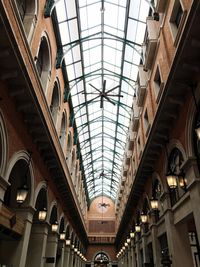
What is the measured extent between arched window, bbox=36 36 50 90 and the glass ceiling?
73.0 inches

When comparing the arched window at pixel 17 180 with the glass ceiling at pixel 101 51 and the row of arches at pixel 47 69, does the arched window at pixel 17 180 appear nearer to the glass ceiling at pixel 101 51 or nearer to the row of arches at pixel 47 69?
the row of arches at pixel 47 69

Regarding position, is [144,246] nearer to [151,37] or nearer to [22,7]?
[151,37]

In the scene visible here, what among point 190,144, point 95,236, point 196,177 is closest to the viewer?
point 196,177

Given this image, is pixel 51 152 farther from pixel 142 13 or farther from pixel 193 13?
pixel 142 13

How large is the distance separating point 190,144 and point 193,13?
4109mm

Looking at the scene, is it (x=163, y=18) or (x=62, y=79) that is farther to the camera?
(x=62, y=79)

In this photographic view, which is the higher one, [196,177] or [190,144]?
[190,144]

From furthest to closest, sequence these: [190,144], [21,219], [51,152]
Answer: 1. [51,152]
2. [21,219]
3. [190,144]

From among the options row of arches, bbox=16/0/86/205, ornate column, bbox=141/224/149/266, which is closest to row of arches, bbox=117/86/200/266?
ornate column, bbox=141/224/149/266

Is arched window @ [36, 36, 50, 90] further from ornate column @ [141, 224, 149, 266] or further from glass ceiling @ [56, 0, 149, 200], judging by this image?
ornate column @ [141, 224, 149, 266]

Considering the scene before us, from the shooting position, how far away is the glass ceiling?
14.5 metres

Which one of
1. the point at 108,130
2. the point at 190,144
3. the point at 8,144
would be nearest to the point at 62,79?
the point at 8,144

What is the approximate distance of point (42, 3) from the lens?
10.9 meters

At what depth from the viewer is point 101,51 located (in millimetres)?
18328
